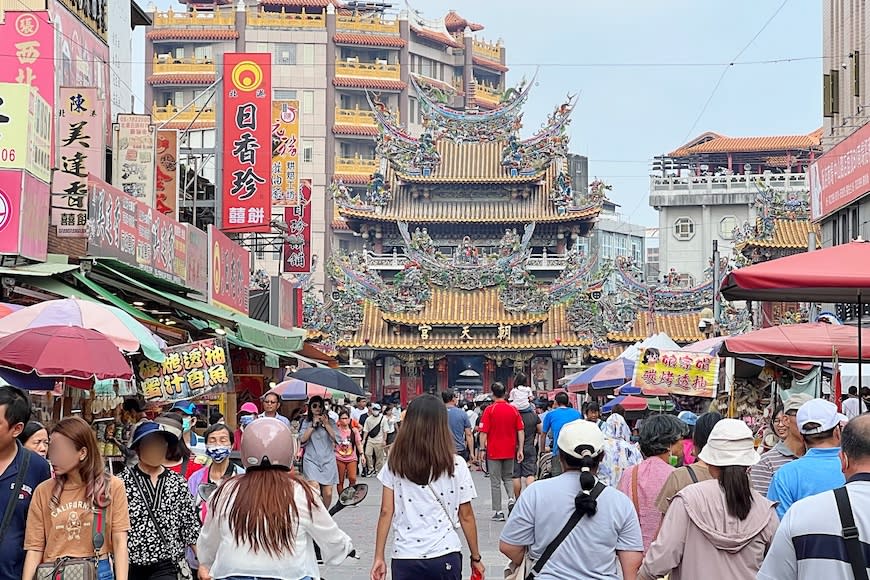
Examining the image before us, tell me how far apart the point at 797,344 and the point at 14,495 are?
7.02 meters

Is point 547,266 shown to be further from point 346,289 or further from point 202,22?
point 202,22

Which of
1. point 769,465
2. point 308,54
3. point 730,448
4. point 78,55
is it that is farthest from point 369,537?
point 308,54

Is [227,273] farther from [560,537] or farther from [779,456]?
[560,537]

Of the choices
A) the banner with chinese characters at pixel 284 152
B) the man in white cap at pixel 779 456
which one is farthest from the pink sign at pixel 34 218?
the banner with chinese characters at pixel 284 152

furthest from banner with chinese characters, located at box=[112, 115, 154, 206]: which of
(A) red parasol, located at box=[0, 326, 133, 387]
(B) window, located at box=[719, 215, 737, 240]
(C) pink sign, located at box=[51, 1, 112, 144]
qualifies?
(B) window, located at box=[719, 215, 737, 240]

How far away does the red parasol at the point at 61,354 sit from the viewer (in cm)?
996

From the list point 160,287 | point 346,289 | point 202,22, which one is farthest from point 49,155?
point 202,22

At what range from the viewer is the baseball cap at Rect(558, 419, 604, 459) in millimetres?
6246

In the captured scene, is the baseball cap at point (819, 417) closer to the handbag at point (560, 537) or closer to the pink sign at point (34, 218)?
the handbag at point (560, 537)

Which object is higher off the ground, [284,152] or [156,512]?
[284,152]

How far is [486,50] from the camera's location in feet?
269

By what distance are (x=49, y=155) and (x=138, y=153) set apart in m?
6.58

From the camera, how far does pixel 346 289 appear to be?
153 feet

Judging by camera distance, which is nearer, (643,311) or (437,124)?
(643,311)
